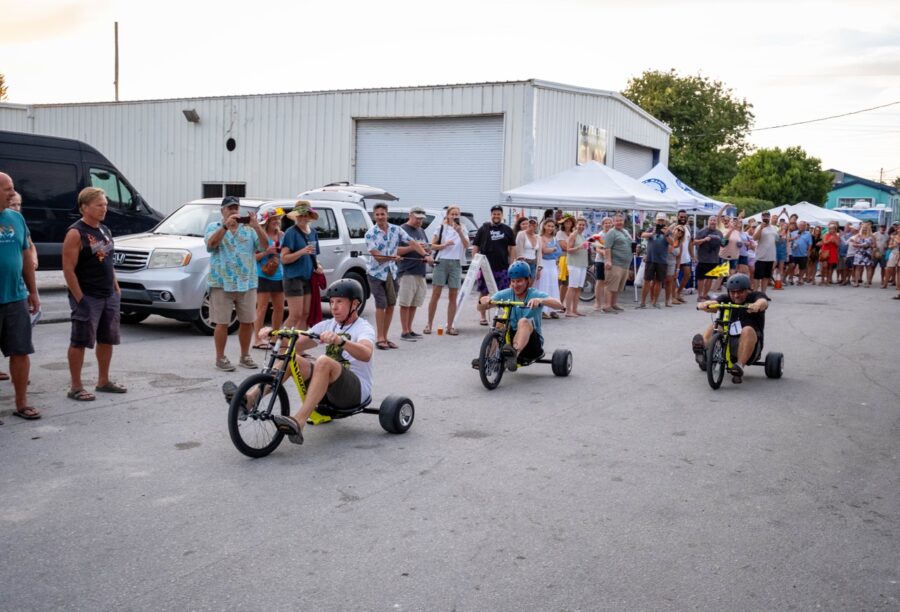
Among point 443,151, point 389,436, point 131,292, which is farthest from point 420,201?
point 389,436

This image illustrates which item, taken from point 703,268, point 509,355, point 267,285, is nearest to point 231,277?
point 267,285

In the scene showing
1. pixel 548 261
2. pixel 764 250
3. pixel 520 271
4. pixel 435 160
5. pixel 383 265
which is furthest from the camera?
pixel 435 160

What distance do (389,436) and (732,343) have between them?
14.6 ft

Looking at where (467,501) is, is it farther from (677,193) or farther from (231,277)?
(677,193)

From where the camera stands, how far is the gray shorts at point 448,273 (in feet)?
42.1

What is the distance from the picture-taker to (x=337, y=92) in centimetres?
2761

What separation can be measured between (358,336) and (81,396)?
2.83 meters

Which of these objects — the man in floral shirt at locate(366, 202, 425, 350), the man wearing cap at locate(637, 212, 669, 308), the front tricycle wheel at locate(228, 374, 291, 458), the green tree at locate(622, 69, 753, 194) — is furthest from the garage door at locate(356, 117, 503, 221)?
the green tree at locate(622, 69, 753, 194)

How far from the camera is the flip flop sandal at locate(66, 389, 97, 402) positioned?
7625mm

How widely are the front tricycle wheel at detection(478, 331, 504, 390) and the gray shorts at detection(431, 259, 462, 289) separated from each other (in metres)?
3.95

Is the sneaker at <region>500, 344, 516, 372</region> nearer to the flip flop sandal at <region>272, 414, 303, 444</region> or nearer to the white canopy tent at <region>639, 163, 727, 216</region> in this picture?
the flip flop sandal at <region>272, 414, 303, 444</region>

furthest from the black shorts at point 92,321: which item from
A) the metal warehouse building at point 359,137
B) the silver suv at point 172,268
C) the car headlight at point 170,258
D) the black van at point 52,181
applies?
the metal warehouse building at point 359,137

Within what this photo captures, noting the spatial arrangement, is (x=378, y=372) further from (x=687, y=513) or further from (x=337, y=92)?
(x=337, y=92)

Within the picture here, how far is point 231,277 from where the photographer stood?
30.5ft
